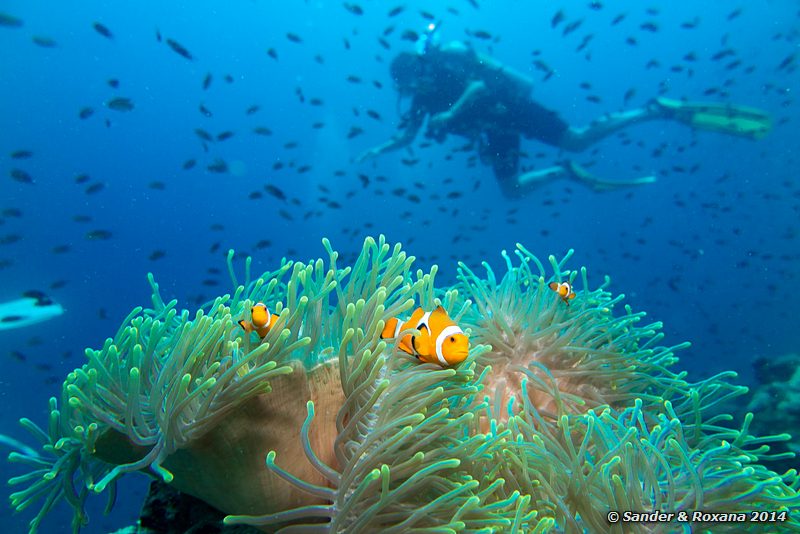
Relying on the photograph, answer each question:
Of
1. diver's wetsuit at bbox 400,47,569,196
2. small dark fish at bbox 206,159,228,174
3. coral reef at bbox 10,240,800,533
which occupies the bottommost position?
coral reef at bbox 10,240,800,533

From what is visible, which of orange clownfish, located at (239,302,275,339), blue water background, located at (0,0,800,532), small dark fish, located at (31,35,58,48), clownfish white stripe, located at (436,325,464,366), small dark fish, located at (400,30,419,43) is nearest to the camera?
clownfish white stripe, located at (436,325,464,366)

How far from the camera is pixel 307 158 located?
57500mm

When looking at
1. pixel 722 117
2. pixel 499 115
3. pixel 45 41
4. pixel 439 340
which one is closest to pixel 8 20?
pixel 45 41

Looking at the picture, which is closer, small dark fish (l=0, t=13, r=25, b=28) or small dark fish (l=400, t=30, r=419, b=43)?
small dark fish (l=0, t=13, r=25, b=28)

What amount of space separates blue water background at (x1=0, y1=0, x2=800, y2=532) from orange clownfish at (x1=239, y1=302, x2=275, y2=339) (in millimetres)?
27741

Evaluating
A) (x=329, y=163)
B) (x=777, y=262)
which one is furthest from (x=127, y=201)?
(x=777, y=262)

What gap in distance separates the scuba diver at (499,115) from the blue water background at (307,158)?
15.0 m

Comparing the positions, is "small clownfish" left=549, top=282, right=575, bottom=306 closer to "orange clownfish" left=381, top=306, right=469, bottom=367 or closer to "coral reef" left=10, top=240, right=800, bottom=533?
"coral reef" left=10, top=240, right=800, bottom=533

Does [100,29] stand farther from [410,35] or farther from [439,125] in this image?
[439,125]

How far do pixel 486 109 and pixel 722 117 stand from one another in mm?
7213

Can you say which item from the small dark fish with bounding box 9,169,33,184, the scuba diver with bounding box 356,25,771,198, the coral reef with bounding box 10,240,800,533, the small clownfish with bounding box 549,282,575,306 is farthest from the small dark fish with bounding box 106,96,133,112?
the small clownfish with bounding box 549,282,575,306

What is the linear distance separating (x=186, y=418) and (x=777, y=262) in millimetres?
78469

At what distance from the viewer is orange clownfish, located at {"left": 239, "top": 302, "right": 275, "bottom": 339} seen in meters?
1.75

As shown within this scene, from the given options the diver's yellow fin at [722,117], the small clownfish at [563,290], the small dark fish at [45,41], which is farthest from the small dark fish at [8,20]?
the diver's yellow fin at [722,117]
